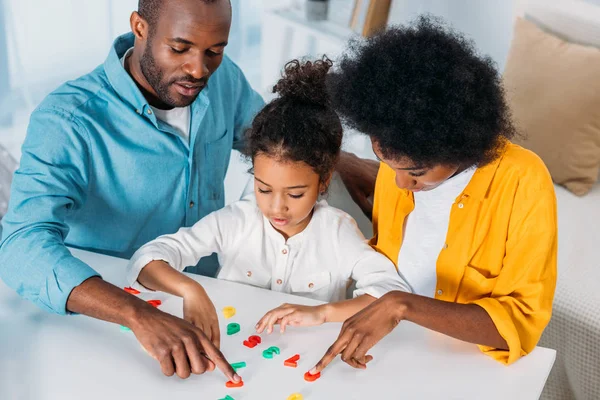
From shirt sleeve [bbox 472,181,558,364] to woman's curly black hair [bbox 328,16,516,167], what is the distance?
13cm

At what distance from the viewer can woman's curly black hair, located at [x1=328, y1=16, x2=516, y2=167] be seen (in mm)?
1324

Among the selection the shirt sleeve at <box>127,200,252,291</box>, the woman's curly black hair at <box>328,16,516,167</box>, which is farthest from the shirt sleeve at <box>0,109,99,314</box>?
the woman's curly black hair at <box>328,16,516,167</box>

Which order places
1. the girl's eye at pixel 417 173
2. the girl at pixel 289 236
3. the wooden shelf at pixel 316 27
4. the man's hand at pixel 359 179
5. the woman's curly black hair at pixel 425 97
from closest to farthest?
the woman's curly black hair at pixel 425 97
the girl's eye at pixel 417 173
the girl at pixel 289 236
the man's hand at pixel 359 179
the wooden shelf at pixel 316 27

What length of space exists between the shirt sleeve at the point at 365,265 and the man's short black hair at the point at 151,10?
0.58 m

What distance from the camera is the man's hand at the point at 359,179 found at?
196cm

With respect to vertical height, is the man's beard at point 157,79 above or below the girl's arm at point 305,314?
above

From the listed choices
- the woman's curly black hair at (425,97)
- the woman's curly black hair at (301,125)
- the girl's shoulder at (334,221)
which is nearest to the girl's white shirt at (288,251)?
the girl's shoulder at (334,221)

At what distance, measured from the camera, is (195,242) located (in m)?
1.69

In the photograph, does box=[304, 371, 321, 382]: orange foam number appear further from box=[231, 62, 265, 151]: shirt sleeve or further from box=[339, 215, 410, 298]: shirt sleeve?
box=[231, 62, 265, 151]: shirt sleeve

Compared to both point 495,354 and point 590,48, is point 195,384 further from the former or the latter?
point 590,48

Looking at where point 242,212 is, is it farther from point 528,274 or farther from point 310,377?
point 528,274

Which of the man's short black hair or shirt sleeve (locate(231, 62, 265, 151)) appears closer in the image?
the man's short black hair

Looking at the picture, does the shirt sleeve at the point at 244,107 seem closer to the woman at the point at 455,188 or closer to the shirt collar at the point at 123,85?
the shirt collar at the point at 123,85

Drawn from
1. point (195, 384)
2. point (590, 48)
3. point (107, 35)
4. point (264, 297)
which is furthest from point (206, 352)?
point (107, 35)
